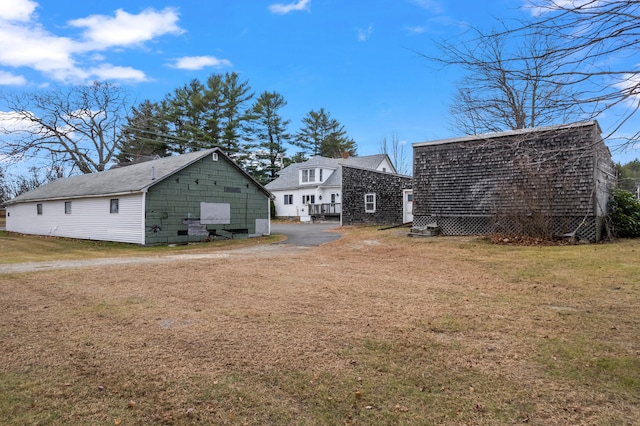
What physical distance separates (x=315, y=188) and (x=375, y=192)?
10.7 metres

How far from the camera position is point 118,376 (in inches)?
131

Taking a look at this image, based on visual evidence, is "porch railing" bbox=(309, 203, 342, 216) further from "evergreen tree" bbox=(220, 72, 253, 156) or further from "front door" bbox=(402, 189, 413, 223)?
"evergreen tree" bbox=(220, 72, 253, 156)

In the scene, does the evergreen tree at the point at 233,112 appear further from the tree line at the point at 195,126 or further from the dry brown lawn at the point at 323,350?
the dry brown lawn at the point at 323,350

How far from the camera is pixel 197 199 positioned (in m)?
18.6

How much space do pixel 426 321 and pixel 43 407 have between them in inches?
158

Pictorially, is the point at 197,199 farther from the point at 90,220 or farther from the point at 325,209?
the point at 325,209

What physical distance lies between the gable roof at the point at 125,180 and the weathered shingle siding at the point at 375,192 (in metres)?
6.62

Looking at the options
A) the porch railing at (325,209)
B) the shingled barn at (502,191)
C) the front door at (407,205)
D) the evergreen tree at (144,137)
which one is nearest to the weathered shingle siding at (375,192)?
the front door at (407,205)

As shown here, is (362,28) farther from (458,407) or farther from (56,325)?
Answer: (56,325)

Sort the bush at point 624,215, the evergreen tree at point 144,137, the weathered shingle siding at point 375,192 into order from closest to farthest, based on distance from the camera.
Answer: the bush at point 624,215
the weathered shingle siding at point 375,192
the evergreen tree at point 144,137

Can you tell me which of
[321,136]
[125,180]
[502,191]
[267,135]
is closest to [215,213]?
[125,180]

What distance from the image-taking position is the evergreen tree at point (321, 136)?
51938 mm

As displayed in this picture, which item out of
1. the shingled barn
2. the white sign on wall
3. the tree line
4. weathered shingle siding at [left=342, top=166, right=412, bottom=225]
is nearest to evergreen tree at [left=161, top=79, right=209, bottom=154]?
the tree line

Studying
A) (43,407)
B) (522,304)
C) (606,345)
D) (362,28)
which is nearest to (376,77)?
(362,28)
